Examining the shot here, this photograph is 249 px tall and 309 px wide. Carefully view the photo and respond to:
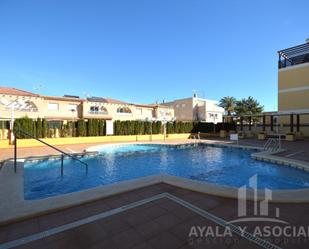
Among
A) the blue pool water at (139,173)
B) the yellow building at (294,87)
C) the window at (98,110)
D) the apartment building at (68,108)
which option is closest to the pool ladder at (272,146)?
the blue pool water at (139,173)

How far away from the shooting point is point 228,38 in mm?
15945

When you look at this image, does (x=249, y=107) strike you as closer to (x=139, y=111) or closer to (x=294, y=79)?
(x=294, y=79)

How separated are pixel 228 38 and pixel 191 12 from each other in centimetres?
430

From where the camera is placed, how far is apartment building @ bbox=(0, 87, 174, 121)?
23.0 m

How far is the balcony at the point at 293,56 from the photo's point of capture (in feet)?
73.1

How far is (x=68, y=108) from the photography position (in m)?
27.7

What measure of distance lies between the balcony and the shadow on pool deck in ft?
83.6

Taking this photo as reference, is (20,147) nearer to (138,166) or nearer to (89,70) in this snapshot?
(138,166)

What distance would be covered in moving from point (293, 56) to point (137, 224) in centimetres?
2970

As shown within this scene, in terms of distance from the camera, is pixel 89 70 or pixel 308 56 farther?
pixel 89 70

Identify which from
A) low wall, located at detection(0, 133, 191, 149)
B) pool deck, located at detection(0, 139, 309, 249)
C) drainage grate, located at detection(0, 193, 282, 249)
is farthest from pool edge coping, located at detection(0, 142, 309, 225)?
low wall, located at detection(0, 133, 191, 149)

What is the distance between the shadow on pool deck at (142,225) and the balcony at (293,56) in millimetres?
Answer: 25472

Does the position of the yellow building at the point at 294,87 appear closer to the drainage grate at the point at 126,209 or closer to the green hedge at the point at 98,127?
the green hedge at the point at 98,127

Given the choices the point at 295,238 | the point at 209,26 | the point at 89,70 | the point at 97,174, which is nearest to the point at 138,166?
the point at 97,174
